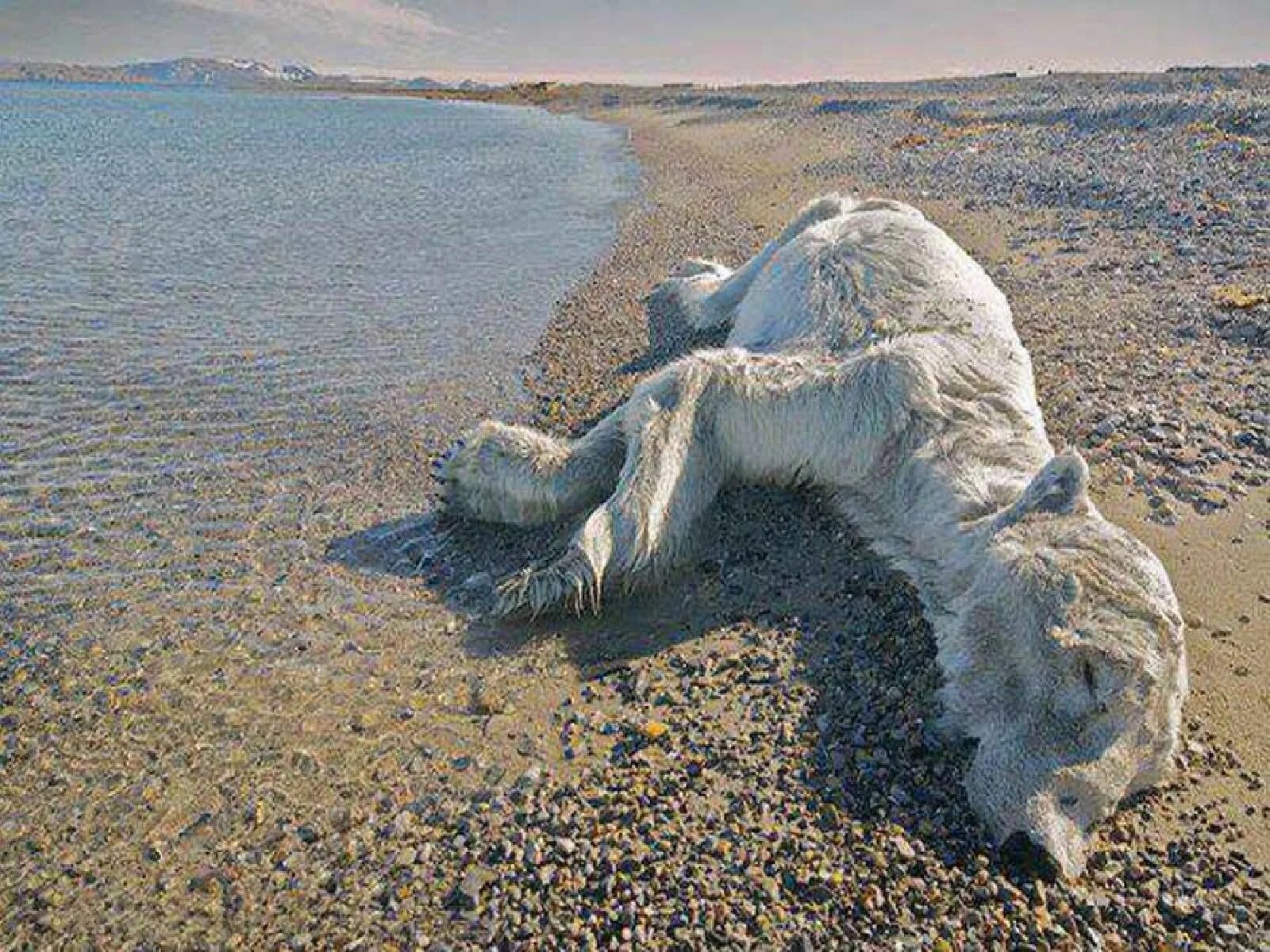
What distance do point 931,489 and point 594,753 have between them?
2.19m

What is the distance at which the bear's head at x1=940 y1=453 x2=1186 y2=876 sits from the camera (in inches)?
114

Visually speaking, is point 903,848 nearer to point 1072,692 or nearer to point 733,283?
point 1072,692

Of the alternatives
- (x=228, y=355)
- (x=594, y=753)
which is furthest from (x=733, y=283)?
(x=594, y=753)

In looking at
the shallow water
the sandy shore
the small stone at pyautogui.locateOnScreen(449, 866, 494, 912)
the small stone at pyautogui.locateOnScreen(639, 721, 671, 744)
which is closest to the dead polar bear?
the sandy shore

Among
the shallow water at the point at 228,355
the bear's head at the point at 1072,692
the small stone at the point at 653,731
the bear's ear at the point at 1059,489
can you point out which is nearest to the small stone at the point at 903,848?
the bear's head at the point at 1072,692

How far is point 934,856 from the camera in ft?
10.0

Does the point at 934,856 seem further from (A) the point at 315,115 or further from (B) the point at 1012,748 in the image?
(A) the point at 315,115

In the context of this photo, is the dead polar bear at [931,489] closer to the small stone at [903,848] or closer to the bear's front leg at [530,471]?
the bear's front leg at [530,471]

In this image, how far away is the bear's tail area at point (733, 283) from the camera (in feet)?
27.8

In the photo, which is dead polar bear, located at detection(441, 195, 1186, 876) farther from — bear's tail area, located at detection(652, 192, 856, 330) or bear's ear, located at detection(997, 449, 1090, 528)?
bear's tail area, located at detection(652, 192, 856, 330)

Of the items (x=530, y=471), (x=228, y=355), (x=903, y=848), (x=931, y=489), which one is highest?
(x=931, y=489)

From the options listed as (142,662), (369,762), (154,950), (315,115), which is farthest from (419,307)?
(315,115)

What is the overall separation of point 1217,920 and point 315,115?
263 ft

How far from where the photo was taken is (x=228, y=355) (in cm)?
880
